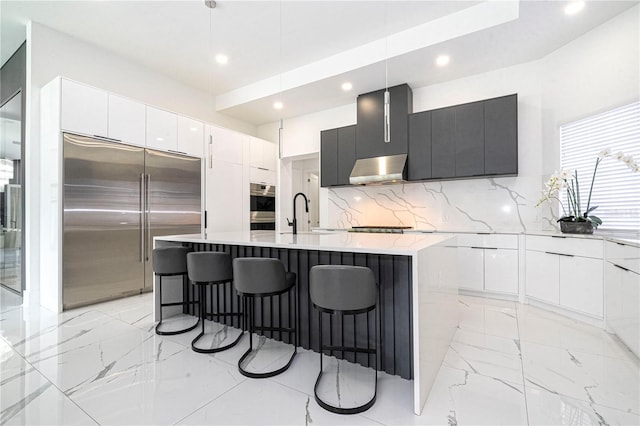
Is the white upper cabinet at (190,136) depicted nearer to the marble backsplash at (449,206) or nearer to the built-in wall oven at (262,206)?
the built-in wall oven at (262,206)

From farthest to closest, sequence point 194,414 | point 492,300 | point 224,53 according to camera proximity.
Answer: point 224,53
point 492,300
point 194,414

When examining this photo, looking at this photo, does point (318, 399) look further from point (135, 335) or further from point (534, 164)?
point (534, 164)

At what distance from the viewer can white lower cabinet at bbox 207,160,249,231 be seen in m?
4.79

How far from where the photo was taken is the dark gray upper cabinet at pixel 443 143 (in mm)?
3939

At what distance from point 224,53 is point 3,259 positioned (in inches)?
173

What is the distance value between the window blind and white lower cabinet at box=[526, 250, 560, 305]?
70cm

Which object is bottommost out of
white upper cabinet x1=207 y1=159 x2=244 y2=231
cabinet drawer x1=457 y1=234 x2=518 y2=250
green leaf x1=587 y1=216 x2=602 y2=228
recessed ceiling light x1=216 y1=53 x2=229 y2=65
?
cabinet drawer x1=457 y1=234 x2=518 y2=250

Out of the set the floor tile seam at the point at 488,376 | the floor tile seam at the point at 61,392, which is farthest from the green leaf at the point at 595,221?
the floor tile seam at the point at 61,392

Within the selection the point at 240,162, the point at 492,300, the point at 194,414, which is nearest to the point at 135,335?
the point at 194,414

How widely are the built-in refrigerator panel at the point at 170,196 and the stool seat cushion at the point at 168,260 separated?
1483 mm

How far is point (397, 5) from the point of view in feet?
10.1

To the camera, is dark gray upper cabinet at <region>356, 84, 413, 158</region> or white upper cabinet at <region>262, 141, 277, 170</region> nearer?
→ dark gray upper cabinet at <region>356, 84, 413, 158</region>

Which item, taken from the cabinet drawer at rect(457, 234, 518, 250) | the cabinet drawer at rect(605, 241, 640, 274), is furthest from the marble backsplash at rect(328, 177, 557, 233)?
the cabinet drawer at rect(605, 241, 640, 274)

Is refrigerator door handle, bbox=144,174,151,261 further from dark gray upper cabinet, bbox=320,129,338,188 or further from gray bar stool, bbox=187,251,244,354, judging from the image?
dark gray upper cabinet, bbox=320,129,338,188
